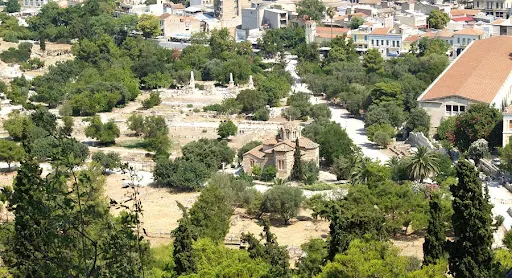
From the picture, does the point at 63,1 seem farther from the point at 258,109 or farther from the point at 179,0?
the point at 258,109

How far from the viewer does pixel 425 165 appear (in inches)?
1592

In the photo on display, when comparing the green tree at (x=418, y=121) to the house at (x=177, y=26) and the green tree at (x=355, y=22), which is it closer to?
the green tree at (x=355, y=22)

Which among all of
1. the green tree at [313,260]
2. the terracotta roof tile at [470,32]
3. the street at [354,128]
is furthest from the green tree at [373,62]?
the green tree at [313,260]

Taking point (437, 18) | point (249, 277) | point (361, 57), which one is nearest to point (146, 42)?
point (361, 57)

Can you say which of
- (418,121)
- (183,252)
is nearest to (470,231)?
(183,252)

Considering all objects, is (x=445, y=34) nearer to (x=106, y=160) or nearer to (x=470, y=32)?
(x=470, y=32)

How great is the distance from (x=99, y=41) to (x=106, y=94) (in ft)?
58.6

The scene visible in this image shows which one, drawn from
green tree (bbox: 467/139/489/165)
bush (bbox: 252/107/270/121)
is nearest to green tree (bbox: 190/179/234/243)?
green tree (bbox: 467/139/489/165)

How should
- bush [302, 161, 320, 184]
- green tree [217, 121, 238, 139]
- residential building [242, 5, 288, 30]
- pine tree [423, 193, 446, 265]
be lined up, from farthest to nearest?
residential building [242, 5, 288, 30] < green tree [217, 121, 238, 139] < bush [302, 161, 320, 184] < pine tree [423, 193, 446, 265]

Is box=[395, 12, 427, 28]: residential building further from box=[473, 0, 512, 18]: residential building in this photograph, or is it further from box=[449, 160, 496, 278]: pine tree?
box=[449, 160, 496, 278]: pine tree

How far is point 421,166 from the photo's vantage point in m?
40.4

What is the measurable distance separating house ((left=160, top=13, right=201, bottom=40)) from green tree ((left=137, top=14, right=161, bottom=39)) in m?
1.20

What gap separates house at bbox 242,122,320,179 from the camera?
1722 inches

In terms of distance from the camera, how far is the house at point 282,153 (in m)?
43.8
